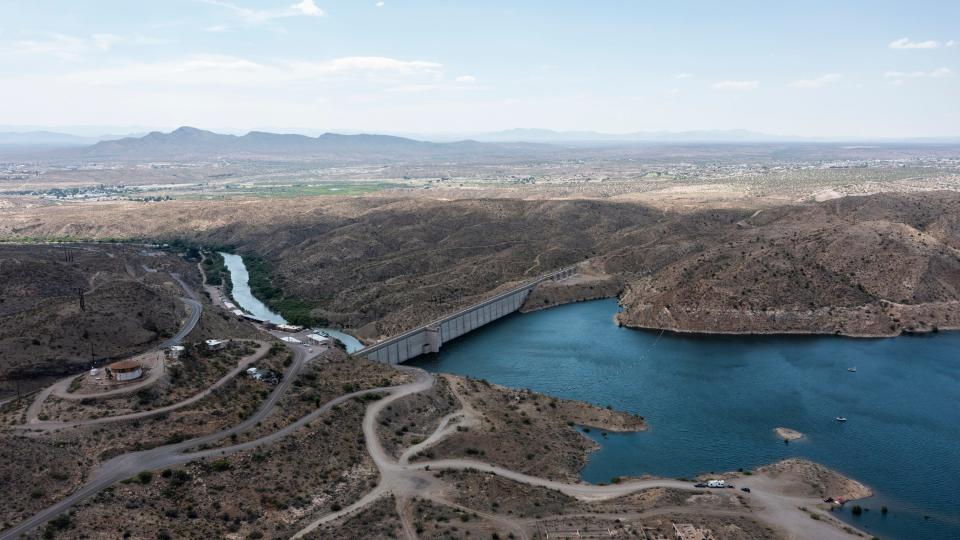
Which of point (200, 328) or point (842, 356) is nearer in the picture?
point (200, 328)

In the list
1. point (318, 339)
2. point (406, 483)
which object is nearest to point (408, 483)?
point (406, 483)

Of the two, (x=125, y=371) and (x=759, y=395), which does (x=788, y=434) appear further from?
(x=125, y=371)

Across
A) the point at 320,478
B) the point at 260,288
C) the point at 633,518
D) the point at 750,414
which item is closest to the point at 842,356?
the point at 750,414

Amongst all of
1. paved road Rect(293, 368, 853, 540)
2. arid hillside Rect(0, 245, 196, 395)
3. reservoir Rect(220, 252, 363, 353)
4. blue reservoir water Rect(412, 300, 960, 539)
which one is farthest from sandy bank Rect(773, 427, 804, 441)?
arid hillside Rect(0, 245, 196, 395)

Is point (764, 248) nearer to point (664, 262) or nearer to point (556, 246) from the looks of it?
point (664, 262)

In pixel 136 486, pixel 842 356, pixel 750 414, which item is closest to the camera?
pixel 136 486

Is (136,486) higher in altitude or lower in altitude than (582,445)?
higher

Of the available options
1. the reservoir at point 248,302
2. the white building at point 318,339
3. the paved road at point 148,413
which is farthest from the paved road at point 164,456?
the reservoir at point 248,302

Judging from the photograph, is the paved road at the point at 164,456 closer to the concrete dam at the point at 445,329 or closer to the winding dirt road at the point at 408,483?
the winding dirt road at the point at 408,483
